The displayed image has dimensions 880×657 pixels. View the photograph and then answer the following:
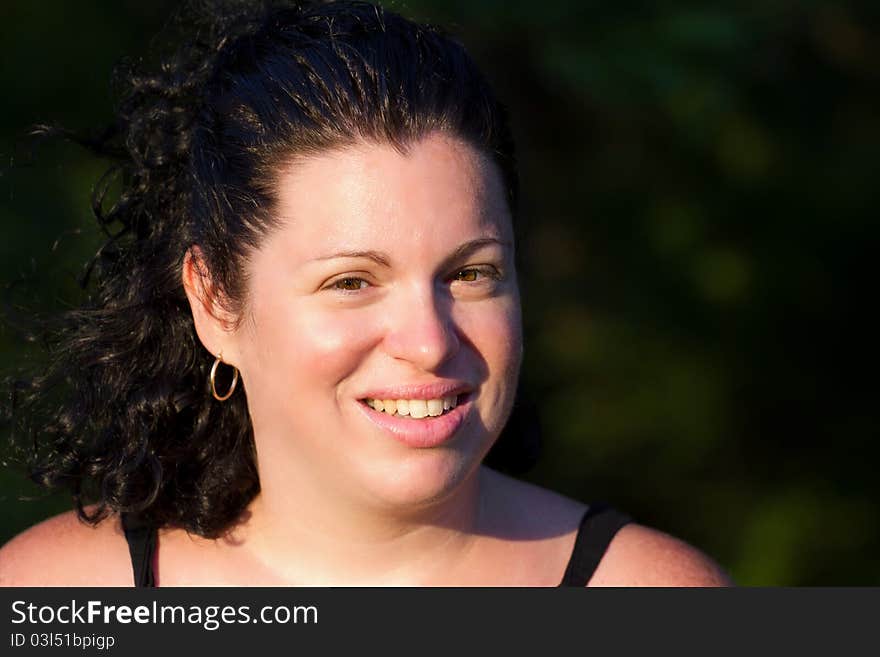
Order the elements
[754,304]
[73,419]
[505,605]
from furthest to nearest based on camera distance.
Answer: [754,304] → [73,419] → [505,605]

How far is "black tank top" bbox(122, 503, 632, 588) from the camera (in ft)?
9.19

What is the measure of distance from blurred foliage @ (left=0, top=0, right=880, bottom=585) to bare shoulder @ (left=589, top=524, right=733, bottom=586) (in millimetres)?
2428

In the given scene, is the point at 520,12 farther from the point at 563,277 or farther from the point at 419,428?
the point at 419,428

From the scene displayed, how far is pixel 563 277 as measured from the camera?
17.9 ft

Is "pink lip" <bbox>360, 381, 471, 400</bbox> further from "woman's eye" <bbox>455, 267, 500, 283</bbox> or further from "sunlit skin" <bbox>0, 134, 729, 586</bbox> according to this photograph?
"woman's eye" <bbox>455, 267, 500, 283</bbox>

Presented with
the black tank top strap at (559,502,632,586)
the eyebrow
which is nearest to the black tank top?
the black tank top strap at (559,502,632,586)

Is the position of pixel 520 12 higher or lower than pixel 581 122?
lower

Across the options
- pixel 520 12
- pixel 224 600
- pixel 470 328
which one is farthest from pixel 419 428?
pixel 520 12

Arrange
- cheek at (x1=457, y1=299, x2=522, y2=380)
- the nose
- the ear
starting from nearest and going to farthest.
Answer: the nose
cheek at (x1=457, y1=299, x2=522, y2=380)
the ear

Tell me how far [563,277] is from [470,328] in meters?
3.06

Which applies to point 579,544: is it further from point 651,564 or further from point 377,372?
point 377,372

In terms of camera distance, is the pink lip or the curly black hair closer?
the pink lip

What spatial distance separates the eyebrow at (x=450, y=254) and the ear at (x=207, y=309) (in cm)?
38

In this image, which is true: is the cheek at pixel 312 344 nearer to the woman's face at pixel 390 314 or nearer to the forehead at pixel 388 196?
the woman's face at pixel 390 314
